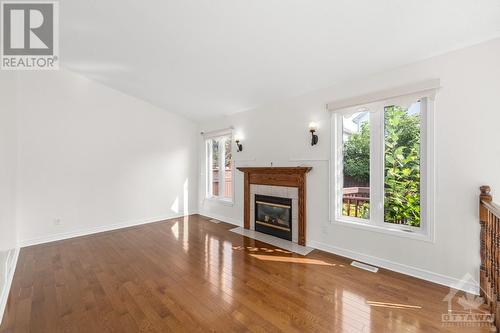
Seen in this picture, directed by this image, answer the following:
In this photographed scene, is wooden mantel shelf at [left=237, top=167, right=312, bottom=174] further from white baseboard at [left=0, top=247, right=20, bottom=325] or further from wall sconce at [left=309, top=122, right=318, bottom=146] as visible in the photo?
white baseboard at [left=0, top=247, right=20, bottom=325]

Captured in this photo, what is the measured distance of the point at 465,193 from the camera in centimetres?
245

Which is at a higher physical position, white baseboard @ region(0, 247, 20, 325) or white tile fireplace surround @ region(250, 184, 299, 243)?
white tile fireplace surround @ region(250, 184, 299, 243)

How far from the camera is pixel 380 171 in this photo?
308cm

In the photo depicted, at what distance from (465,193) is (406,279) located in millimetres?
1185

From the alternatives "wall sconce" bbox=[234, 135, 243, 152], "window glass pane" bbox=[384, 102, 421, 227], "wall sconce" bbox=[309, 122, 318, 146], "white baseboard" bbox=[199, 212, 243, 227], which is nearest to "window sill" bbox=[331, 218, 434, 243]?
"window glass pane" bbox=[384, 102, 421, 227]

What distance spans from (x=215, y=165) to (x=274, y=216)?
7.99 feet

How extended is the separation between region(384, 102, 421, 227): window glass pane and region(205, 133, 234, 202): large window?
3.28m

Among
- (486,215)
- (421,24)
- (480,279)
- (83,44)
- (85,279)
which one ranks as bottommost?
(85,279)

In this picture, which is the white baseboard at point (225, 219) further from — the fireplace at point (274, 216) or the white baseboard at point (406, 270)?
the white baseboard at point (406, 270)

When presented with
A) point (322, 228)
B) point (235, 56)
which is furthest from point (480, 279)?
point (235, 56)

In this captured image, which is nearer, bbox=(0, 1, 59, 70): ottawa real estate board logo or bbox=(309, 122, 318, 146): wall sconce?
bbox=(0, 1, 59, 70): ottawa real estate board logo

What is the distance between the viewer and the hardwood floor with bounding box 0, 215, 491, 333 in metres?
1.95

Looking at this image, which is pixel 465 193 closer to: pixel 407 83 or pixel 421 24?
pixel 407 83

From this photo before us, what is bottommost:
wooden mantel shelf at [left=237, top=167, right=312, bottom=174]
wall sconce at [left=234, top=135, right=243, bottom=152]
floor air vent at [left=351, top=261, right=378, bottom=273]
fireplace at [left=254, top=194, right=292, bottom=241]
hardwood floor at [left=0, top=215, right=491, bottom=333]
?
hardwood floor at [left=0, top=215, right=491, bottom=333]
